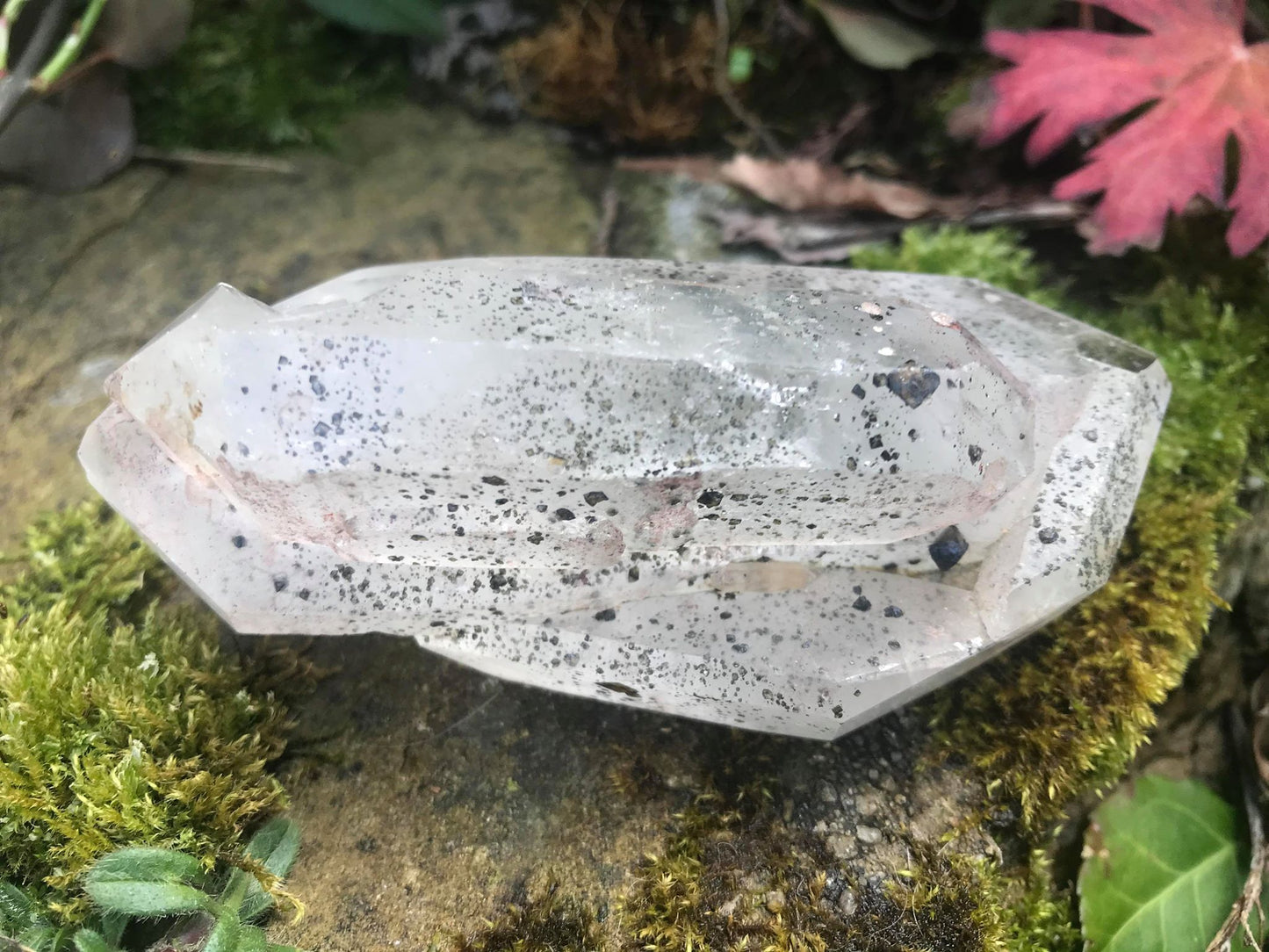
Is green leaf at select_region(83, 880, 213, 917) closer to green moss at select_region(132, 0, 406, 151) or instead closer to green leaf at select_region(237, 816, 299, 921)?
green leaf at select_region(237, 816, 299, 921)

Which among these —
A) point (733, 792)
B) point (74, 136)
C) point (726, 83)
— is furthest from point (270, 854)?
point (726, 83)

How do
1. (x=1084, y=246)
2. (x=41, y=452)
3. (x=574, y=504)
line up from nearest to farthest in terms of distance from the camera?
(x=574, y=504), (x=41, y=452), (x=1084, y=246)

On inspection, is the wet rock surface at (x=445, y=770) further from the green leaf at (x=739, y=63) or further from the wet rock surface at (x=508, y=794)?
the green leaf at (x=739, y=63)

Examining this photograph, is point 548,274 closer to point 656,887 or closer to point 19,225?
point 656,887

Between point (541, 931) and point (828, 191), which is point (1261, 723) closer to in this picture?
point (541, 931)

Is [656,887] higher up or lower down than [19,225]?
lower down

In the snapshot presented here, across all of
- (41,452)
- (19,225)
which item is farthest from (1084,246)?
(19,225)

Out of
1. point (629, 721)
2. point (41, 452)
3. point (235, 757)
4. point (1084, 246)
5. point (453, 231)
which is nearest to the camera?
point (235, 757)
